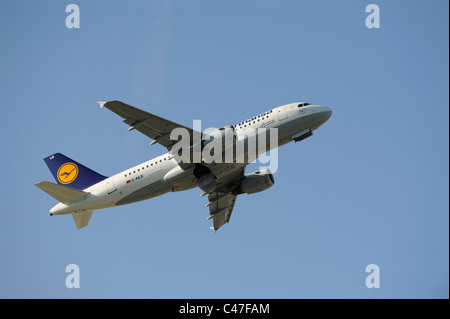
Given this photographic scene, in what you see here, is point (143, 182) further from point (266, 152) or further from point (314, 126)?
point (314, 126)

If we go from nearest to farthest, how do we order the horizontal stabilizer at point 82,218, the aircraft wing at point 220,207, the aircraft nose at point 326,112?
the aircraft nose at point 326,112 < the horizontal stabilizer at point 82,218 < the aircraft wing at point 220,207

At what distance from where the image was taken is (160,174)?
4941 cm

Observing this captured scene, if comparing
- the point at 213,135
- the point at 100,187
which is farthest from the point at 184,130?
the point at 100,187

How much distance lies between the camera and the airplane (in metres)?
46.3

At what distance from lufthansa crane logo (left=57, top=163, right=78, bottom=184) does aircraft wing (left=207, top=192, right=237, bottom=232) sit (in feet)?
43.4

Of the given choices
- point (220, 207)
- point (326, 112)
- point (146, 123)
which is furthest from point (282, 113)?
point (220, 207)

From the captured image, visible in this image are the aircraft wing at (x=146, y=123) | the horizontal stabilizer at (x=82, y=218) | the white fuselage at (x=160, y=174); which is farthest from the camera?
the horizontal stabilizer at (x=82, y=218)

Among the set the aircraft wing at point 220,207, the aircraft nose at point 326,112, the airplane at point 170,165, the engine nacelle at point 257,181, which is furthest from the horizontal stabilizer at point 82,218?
the aircraft nose at point 326,112

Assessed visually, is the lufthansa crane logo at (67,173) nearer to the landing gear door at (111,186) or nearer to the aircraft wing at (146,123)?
the landing gear door at (111,186)

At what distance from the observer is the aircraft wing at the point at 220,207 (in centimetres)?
5741

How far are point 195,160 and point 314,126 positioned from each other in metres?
10.7

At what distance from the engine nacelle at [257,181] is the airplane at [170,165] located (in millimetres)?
1739

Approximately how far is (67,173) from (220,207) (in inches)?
603

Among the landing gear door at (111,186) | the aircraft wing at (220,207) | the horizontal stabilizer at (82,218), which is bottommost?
the horizontal stabilizer at (82,218)
